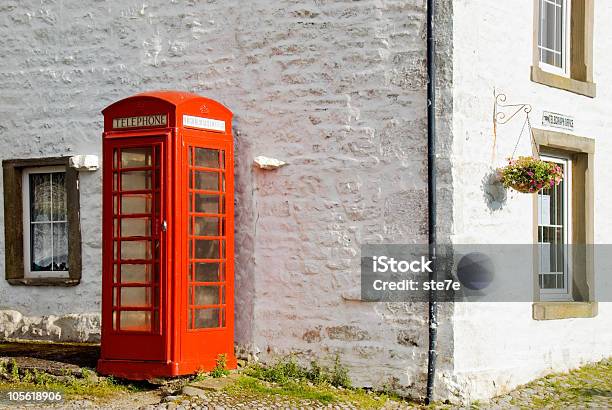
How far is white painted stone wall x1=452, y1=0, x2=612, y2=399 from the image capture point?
9875 mm

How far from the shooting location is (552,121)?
11398 millimetres

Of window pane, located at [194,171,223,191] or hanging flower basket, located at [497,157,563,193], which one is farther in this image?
hanging flower basket, located at [497,157,563,193]

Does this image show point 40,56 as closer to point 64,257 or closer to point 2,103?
point 2,103

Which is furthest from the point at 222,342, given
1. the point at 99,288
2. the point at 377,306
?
the point at 99,288

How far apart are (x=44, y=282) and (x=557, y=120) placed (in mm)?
6258

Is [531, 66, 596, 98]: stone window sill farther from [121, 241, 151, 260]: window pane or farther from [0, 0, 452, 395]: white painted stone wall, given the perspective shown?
[121, 241, 151, 260]: window pane

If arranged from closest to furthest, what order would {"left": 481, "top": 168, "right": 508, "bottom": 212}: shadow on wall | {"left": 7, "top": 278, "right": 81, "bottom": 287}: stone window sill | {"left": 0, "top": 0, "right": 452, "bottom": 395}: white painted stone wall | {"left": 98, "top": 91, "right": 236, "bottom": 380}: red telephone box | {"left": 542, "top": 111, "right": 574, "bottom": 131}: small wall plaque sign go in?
1. {"left": 98, "top": 91, "right": 236, "bottom": 380}: red telephone box
2. {"left": 0, "top": 0, "right": 452, "bottom": 395}: white painted stone wall
3. {"left": 481, "top": 168, "right": 508, "bottom": 212}: shadow on wall
4. {"left": 542, "top": 111, "right": 574, "bottom": 131}: small wall plaque sign
5. {"left": 7, "top": 278, "right": 81, "bottom": 287}: stone window sill

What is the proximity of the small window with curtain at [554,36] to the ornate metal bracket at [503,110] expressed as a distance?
1150mm

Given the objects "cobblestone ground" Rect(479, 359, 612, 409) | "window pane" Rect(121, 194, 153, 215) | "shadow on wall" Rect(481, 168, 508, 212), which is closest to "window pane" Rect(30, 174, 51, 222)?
"window pane" Rect(121, 194, 153, 215)

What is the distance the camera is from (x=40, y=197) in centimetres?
1248

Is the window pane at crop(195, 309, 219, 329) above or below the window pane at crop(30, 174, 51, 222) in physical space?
below

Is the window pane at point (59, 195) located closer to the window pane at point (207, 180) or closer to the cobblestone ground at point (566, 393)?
the window pane at point (207, 180)

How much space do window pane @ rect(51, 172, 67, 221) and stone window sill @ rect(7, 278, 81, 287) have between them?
2.52 feet

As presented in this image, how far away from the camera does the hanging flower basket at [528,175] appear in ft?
33.2
